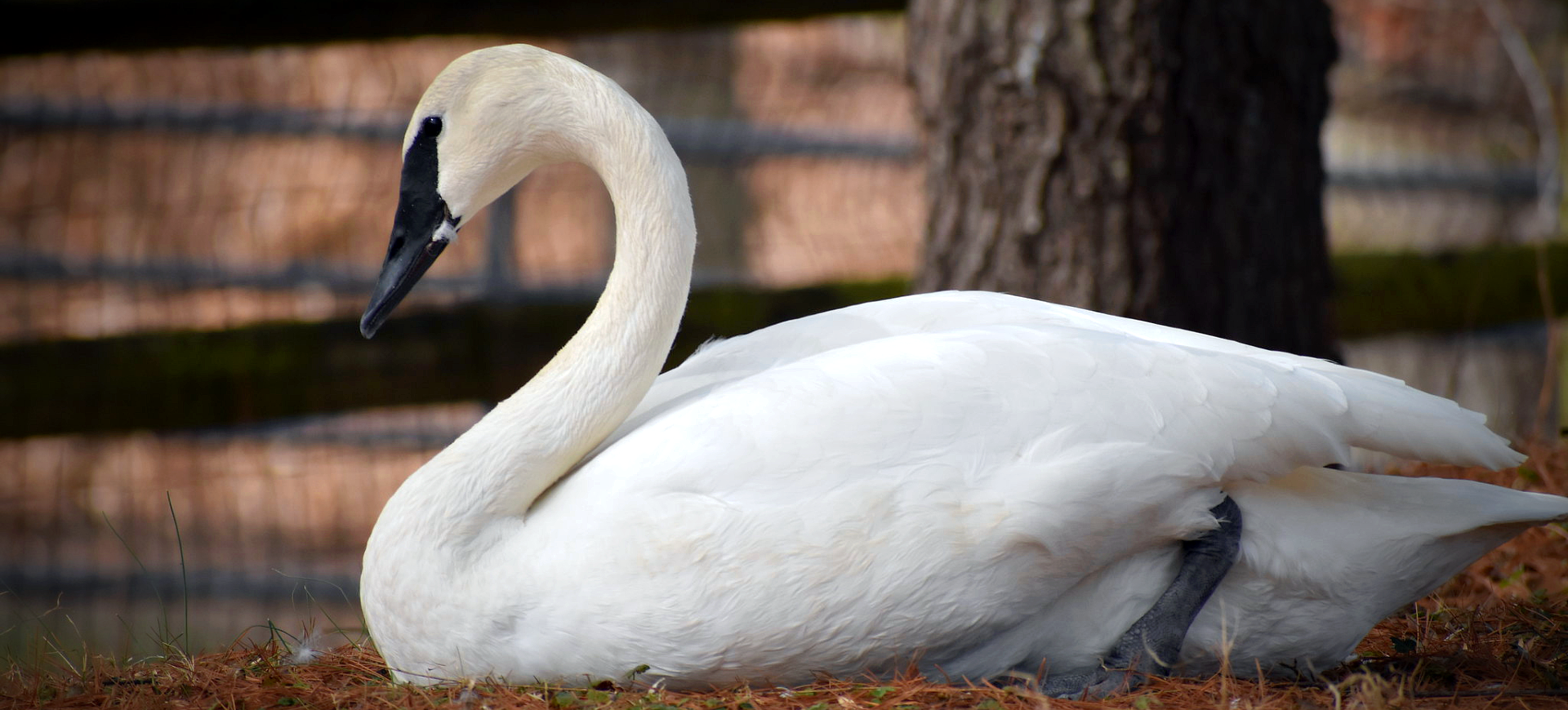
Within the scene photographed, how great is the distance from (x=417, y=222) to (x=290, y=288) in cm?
282

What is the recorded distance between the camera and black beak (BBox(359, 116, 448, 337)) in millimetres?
2547

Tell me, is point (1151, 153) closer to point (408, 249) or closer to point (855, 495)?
point (855, 495)

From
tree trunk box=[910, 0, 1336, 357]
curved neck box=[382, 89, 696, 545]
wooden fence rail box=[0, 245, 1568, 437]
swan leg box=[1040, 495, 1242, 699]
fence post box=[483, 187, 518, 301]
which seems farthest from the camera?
fence post box=[483, 187, 518, 301]

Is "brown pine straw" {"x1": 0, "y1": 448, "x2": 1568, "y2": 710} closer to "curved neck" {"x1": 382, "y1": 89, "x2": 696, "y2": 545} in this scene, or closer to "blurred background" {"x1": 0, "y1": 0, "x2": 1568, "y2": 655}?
"curved neck" {"x1": 382, "y1": 89, "x2": 696, "y2": 545}

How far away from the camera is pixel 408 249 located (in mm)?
2555

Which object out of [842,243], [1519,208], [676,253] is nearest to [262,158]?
[842,243]

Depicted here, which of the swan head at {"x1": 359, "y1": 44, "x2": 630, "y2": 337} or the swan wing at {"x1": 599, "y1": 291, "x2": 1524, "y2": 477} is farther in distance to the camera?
the swan head at {"x1": 359, "y1": 44, "x2": 630, "y2": 337}

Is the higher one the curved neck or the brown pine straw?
the curved neck

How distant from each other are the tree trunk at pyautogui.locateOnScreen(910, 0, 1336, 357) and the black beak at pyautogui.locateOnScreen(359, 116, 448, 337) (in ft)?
5.76

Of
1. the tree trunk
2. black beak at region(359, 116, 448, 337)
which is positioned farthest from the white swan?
the tree trunk

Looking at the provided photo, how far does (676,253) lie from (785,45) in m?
3.91

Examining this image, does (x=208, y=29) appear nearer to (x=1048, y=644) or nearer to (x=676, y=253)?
(x=676, y=253)

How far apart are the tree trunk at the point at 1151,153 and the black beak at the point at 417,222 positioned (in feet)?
5.76

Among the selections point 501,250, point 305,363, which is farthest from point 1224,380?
point 501,250
